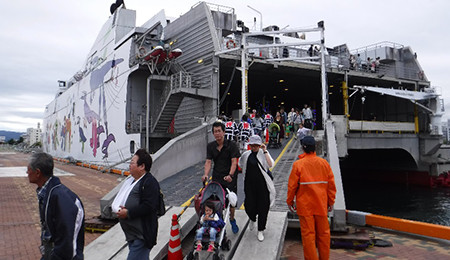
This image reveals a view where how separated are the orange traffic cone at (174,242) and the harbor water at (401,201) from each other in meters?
14.3

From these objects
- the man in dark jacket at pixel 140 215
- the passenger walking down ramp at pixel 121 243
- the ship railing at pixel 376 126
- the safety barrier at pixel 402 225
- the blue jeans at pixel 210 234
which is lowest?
the safety barrier at pixel 402 225

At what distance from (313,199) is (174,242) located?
7.43ft

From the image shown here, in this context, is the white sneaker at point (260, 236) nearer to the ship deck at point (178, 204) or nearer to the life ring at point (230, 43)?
the ship deck at point (178, 204)

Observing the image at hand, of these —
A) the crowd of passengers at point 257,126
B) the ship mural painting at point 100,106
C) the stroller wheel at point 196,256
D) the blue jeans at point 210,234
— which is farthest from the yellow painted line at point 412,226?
the ship mural painting at point 100,106

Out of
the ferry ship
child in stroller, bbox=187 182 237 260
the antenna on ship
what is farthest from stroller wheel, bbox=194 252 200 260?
the antenna on ship

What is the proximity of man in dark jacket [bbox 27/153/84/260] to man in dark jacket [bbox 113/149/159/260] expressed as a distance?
47 centimetres

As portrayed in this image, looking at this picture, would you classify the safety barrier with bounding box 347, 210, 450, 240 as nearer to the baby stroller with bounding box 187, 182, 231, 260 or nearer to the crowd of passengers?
the baby stroller with bounding box 187, 182, 231, 260

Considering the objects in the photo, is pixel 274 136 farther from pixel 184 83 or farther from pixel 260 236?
pixel 260 236

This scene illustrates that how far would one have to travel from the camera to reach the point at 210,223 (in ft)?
15.0

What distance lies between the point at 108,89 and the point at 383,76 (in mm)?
23650

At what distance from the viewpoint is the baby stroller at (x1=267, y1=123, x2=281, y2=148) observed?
591 inches

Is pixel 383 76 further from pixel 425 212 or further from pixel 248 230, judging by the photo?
pixel 248 230

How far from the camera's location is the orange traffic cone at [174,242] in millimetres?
4953

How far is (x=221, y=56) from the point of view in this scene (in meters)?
19.3
